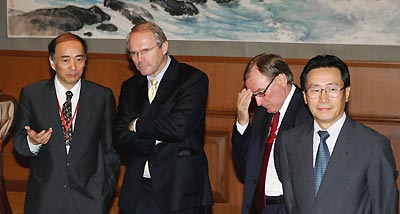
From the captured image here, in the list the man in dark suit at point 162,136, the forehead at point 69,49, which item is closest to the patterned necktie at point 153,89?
the man in dark suit at point 162,136

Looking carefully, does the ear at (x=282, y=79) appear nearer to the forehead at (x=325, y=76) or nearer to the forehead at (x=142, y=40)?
the forehead at (x=325, y=76)

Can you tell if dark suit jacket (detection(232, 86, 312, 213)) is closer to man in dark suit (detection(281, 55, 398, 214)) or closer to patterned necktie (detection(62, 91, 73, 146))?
man in dark suit (detection(281, 55, 398, 214))

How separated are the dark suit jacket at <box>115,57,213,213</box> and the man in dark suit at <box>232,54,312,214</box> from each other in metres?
0.36

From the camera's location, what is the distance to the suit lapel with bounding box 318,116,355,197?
12.2 feet

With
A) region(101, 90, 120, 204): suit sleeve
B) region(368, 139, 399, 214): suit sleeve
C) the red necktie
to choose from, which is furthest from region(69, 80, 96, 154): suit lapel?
region(368, 139, 399, 214): suit sleeve

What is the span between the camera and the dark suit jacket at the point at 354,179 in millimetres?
3662

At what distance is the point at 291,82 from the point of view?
14.1 feet

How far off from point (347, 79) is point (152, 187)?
52.9 inches

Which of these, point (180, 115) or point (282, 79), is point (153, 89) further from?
point (282, 79)

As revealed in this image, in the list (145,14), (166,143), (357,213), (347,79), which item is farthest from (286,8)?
(357,213)

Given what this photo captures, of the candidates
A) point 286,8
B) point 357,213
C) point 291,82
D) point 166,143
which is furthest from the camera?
point 286,8

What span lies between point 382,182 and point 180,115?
1.30 meters

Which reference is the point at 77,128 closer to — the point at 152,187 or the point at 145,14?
the point at 152,187

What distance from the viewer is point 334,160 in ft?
12.2
